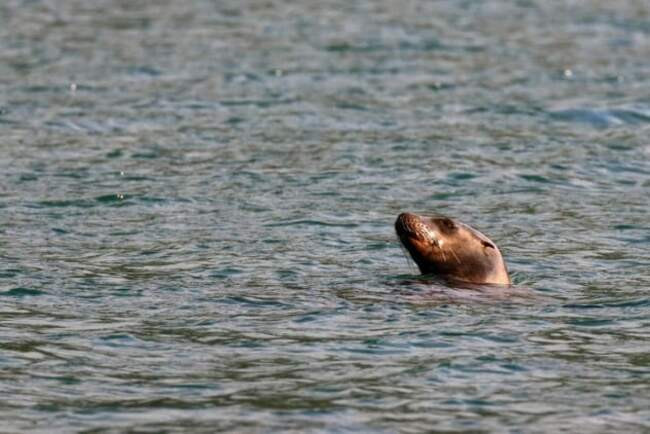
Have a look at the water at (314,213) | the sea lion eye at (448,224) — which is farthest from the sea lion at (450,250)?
the water at (314,213)

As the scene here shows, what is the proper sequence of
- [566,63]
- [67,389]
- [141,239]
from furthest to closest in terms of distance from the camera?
[566,63] < [141,239] < [67,389]

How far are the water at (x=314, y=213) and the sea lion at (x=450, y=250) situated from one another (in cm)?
26

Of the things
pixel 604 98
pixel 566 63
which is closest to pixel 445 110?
pixel 604 98

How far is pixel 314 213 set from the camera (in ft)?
48.1

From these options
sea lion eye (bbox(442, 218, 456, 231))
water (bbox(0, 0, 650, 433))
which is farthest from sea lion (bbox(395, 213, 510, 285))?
water (bbox(0, 0, 650, 433))

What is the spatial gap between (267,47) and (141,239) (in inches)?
446

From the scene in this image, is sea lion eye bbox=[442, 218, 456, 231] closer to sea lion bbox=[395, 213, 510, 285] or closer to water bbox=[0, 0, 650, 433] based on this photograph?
sea lion bbox=[395, 213, 510, 285]

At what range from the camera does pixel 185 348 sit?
32.3 ft

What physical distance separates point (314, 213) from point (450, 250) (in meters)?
2.61

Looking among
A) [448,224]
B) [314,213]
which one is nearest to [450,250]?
[448,224]

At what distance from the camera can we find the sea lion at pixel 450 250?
12078mm

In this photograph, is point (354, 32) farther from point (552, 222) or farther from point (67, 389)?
point (67, 389)

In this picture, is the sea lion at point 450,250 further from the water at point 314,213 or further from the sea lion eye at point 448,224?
the water at point 314,213

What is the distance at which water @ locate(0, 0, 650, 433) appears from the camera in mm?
8945
